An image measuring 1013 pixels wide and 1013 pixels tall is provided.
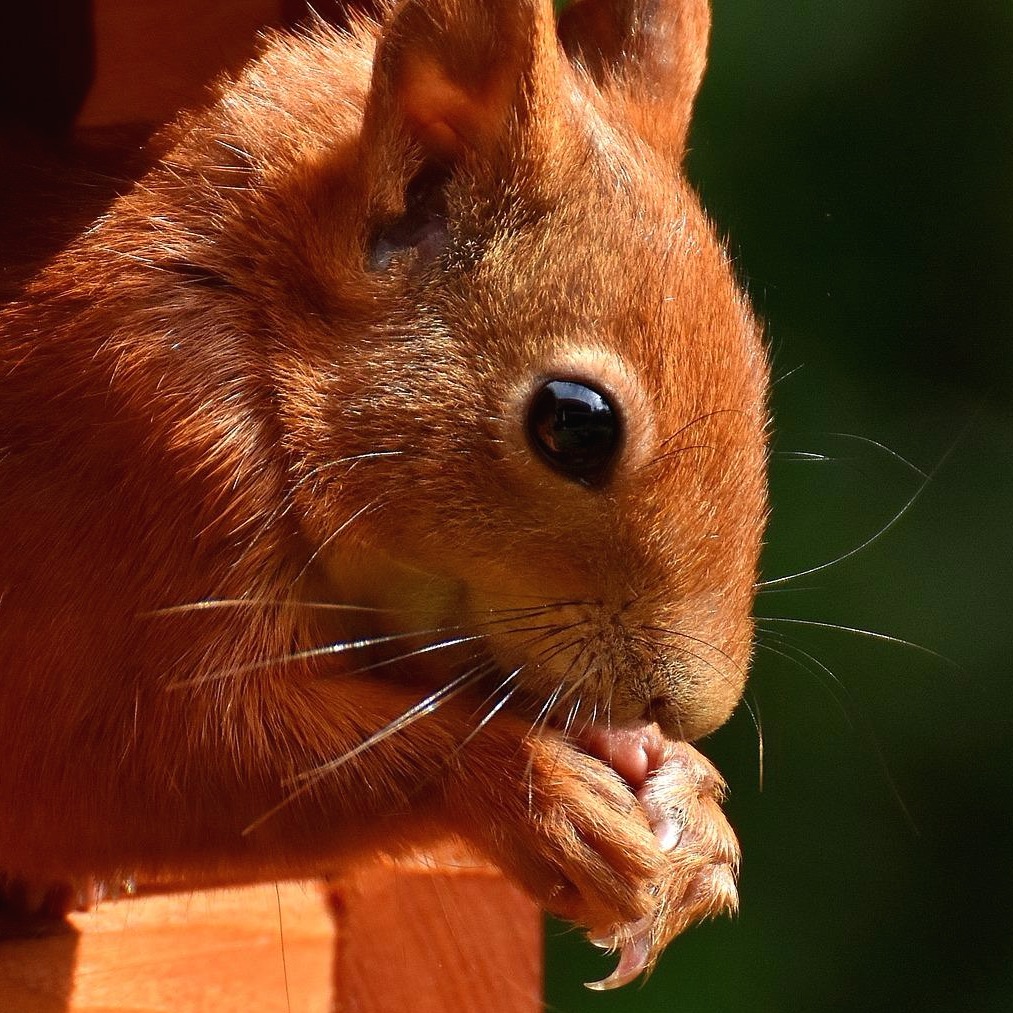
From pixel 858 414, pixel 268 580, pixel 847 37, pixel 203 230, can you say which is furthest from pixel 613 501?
pixel 847 37

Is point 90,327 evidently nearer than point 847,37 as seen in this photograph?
Yes

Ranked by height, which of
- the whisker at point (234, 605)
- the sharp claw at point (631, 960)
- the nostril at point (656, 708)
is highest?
the nostril at point (656, 708)

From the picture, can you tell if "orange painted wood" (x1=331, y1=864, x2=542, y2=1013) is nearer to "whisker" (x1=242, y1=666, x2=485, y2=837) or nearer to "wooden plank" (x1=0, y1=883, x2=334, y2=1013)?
"wooden plank" (x1=0, y1=883, x2=334, y2=1013)

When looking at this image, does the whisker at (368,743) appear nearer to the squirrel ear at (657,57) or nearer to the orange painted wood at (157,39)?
the squirrel ear at (657,57)

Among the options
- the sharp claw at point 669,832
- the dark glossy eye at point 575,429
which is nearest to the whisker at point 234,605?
the dark glossy eye at point 575,429

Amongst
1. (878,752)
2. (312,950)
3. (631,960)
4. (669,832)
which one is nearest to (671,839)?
(669,832)

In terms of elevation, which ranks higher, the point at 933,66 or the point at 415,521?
the point at 933,66

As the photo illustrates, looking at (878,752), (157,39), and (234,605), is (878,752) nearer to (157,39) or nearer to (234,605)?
(234,605)

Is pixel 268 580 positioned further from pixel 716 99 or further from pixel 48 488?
pixel 716 99
